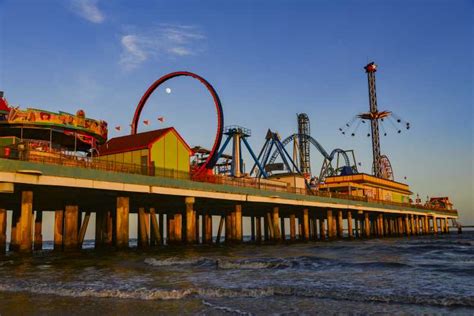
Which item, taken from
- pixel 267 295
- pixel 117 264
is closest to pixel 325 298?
pixel 267 295

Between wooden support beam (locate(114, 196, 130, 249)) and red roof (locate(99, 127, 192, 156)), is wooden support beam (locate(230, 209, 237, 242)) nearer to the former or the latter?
red roof (locate(99, 127, 192, 156))

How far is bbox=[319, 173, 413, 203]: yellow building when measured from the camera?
8408 centimetres

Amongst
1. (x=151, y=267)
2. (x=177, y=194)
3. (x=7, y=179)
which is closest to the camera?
(x=151, y=267)

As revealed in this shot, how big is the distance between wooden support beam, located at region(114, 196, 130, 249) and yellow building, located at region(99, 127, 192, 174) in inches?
216

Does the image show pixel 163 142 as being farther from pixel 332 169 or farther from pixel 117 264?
pixel 332 169

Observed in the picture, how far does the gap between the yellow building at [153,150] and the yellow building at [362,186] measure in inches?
1895

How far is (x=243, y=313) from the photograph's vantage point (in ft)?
33.4

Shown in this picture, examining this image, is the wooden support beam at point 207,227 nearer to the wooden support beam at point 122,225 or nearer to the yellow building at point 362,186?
the wooden support beam at point 122,225

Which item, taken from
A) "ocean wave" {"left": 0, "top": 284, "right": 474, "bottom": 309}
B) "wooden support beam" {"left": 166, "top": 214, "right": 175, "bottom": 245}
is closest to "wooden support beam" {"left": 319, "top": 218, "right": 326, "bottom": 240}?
"wooden support beam" {"left": 166, "top": 214, "right": 175, "bottom": 245}

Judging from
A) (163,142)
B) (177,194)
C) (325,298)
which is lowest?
(325,298)

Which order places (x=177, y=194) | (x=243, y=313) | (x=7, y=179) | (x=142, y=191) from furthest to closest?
(x=177, y=194) → (x=142, y=191) → (x=7, y=179) → (x=243, y=313)

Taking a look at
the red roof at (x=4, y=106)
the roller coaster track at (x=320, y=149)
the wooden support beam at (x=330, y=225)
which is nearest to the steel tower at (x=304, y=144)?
the roller coaster track at (x=320, y=149)

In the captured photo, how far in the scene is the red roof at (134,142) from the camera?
38.2 meters

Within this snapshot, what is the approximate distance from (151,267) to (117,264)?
7.38 ft
